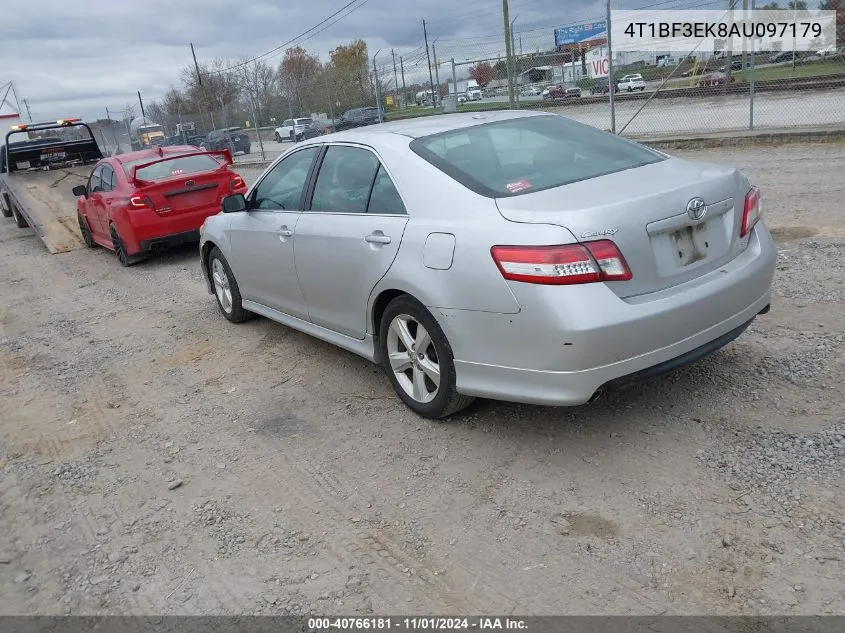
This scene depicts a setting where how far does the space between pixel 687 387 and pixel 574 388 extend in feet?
3.95

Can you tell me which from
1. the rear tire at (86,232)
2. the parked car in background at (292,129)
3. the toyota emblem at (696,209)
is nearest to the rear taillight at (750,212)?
the toyota emblem at (696,209)

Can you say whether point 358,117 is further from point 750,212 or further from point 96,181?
point 750,212

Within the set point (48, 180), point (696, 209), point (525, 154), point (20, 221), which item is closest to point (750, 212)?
point (696, 209)

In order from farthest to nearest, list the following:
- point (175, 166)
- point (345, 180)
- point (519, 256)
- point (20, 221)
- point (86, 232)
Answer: point (20, 221) → point (86, 232) → point (175, 166) → point (345, 180) → point (519, 256)

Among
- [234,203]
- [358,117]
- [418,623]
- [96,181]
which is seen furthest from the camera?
[358,117]

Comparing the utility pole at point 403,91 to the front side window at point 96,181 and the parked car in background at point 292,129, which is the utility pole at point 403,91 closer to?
the parked car in background at point 292,129

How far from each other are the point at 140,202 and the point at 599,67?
38.9 ft

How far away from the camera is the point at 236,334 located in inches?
254

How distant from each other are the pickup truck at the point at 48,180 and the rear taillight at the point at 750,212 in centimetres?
1111

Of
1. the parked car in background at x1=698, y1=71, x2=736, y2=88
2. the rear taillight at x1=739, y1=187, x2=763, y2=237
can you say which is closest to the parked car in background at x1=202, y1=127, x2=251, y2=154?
the parked car in background at x1=698, y1=71, x2=736, y2=88

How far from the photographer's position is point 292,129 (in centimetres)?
2806

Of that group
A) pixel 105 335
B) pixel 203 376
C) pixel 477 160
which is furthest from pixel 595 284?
pixel 105 335

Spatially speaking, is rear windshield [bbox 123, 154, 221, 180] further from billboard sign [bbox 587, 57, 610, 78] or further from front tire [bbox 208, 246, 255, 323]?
→ billboard sign [bbox 587, 57, 610, 78]

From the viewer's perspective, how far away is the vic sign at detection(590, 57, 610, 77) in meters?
17.0
